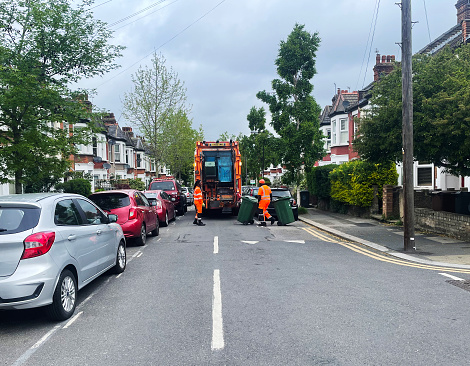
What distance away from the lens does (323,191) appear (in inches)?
1036

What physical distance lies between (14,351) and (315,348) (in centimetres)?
316

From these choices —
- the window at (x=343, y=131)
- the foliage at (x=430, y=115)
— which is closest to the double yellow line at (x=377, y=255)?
the foliage at (x=430, y=115)

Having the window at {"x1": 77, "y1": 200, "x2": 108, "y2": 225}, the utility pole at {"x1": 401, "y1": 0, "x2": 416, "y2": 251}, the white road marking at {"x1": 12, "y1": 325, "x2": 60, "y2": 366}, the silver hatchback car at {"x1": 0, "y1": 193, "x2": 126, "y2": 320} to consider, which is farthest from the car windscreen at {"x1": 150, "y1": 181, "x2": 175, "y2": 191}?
the white road marking at {"x1": 12, "y1": 325, "x2": 60, "y2": 366}

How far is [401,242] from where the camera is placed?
12.7m

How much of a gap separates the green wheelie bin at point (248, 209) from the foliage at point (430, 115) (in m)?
5.07

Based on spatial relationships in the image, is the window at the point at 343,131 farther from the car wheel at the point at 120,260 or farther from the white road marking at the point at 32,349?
the white road marking at the point at 32,349

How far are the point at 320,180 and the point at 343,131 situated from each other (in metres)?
5.51

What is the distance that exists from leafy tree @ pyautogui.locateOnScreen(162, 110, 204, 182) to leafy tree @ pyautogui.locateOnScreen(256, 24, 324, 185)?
1658cm

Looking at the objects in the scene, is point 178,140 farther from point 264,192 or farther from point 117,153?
point 264,192

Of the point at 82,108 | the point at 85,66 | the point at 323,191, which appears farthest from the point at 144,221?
the point at 323,191

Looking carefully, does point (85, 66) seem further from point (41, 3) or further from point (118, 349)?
point (118, 349)

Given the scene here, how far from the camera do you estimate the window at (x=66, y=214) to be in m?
6.06

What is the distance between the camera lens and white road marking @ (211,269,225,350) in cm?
479

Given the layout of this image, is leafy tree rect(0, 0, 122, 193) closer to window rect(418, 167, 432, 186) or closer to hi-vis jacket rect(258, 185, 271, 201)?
hi-vis jacket rect(258, 185, 271, 201)
